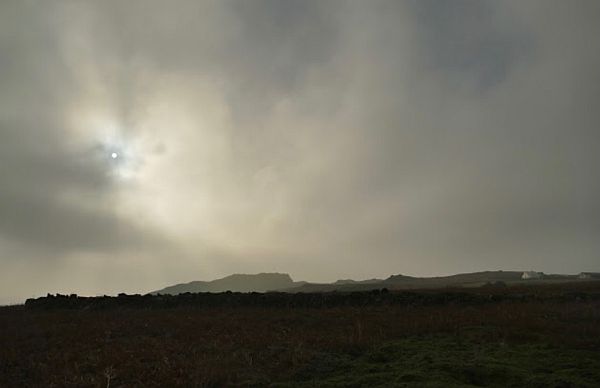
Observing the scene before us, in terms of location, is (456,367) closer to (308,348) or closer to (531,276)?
(308,348)

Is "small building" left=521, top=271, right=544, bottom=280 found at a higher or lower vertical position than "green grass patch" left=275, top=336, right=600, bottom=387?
higher

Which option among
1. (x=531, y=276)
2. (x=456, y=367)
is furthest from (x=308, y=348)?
(x=531, y=276)

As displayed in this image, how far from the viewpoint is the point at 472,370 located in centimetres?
1341

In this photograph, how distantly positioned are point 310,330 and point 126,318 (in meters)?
14.9

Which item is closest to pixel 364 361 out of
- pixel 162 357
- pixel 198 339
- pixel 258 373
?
pixel 258 373

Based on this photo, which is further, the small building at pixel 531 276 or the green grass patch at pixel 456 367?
the small building at pixel 531 276

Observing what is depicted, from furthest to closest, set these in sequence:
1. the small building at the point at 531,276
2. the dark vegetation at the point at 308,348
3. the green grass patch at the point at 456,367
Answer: the small building at the point at 531,276
the dark vegetation at the point at 308,348
the green grass patch at the point at 456,367

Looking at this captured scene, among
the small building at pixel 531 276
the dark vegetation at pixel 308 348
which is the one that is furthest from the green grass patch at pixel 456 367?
the small building at pixel 531 276

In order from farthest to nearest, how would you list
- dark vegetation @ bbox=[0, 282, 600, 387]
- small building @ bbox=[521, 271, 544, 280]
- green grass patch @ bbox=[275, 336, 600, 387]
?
small building @ bbox=[521, 271, 544, 280], dark vegetation @ bbox=[0, 282, 600, 387], green grass patch @ bbox=[275, 336, 600, 387]

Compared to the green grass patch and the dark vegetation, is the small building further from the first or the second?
the green grass patch

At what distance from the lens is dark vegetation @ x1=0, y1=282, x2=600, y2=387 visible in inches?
541

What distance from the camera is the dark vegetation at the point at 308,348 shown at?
1375cm

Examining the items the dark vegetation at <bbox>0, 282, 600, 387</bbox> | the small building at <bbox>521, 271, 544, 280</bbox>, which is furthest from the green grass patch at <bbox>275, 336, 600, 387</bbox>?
the small building at <bbox>521, 271, 544, 280</bbox>

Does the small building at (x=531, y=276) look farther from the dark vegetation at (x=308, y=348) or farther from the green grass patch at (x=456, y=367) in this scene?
the green grass patch at (x=456, y=367)
